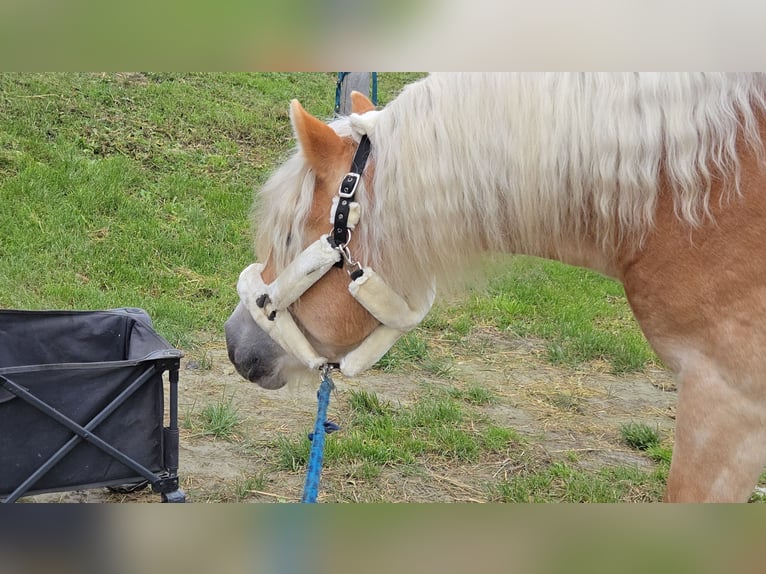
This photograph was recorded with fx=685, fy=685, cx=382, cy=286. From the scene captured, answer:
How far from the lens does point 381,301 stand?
5.61ft

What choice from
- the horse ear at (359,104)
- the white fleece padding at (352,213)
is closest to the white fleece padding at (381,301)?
the white fleece padding at (352,213)

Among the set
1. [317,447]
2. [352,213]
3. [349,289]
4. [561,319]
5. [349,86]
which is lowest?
[561,319]

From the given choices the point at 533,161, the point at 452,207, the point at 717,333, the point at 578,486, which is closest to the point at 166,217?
the point at 578,486

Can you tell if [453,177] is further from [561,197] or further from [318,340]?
[318,340]

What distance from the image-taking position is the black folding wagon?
220 cm

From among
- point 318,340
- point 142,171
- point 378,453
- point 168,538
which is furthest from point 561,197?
point 142,171

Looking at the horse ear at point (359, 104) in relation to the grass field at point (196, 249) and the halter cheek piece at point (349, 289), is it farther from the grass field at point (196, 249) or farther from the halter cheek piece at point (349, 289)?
the grass field at point (196, 249)

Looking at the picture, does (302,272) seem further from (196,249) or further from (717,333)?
(196,249)

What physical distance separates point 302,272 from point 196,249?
3.58 m

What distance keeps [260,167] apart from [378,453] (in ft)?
12.8

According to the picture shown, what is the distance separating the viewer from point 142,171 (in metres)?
5.84

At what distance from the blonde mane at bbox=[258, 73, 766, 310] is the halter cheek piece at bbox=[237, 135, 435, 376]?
4cm

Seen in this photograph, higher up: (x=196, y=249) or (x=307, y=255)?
(x=307, y=255)
